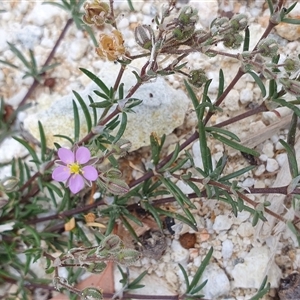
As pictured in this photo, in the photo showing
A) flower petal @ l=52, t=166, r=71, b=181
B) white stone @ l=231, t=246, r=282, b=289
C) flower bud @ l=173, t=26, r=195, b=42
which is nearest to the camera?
flower bud @ l=173, t=26, r=195, b=42

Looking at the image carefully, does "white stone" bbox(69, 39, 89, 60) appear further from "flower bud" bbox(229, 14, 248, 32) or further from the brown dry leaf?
"flower bud" bbox(229, 14, 248, 32)

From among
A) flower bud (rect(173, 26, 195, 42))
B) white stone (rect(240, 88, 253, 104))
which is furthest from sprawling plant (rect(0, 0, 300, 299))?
white stone (rect(240, 88, 253, 104))

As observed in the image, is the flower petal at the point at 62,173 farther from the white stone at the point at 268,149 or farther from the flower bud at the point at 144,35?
the white stone at the point at 268,149

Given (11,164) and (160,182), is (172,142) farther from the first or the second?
(11,164)

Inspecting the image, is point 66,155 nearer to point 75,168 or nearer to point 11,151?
point 75,168

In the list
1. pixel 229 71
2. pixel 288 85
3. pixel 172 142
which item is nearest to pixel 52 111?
pixel 172 142

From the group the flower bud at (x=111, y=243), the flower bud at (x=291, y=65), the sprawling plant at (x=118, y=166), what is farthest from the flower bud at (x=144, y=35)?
the flower bud at (x=111, y=243)

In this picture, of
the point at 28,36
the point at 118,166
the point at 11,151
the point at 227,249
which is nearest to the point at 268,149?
the point at 227,249
